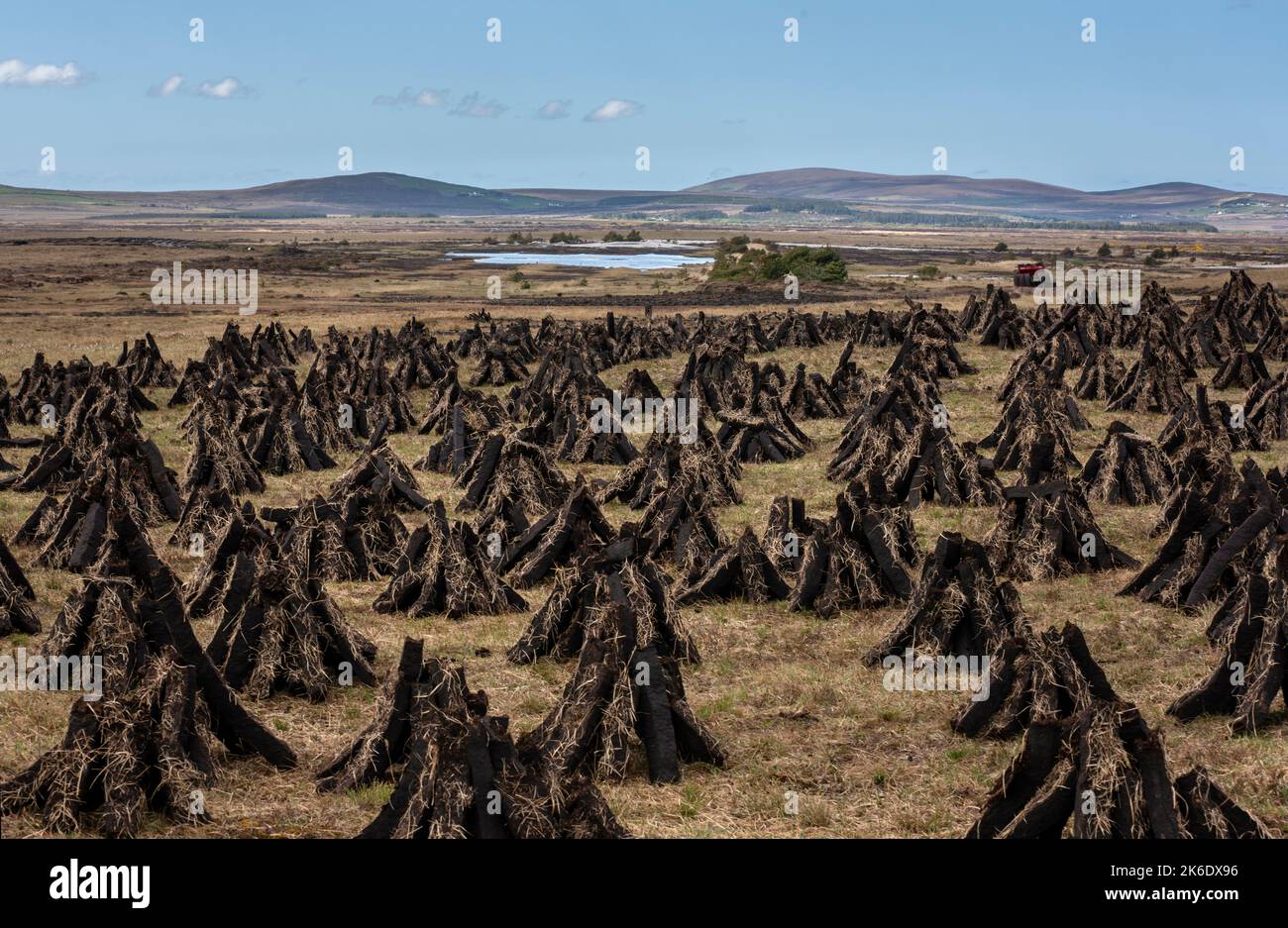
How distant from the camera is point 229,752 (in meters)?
9.92

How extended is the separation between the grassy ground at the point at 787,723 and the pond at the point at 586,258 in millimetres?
77727

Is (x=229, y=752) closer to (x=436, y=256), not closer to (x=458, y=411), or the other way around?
(x=458, y=411)

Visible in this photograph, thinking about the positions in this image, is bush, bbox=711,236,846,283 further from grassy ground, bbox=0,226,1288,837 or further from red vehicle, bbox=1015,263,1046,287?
grassy ground, bbox=0,226,1288,837

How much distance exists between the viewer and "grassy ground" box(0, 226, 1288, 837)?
9.01 m

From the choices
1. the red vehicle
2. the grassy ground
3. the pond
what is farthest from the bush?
the grassy ground

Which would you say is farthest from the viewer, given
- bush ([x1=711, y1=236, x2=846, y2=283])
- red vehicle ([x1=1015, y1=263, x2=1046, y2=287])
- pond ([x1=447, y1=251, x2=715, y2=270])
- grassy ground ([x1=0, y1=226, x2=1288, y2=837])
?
pond ([x1=447, y1=251, x2=715, y2=270])

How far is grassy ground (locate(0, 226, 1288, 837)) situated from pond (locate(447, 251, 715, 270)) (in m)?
77.7

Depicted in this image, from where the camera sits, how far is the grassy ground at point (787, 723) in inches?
355

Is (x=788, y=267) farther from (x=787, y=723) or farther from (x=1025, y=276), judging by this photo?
(x=787, y=723)

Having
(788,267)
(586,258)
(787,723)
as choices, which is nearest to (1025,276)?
(788,267)

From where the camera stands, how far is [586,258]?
10862 cm

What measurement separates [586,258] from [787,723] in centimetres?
9987
